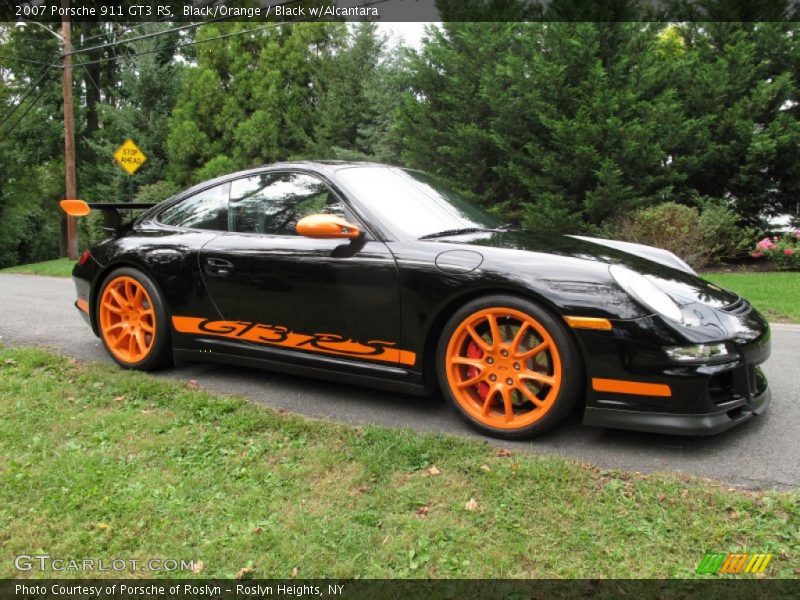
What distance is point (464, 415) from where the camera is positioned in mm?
3199

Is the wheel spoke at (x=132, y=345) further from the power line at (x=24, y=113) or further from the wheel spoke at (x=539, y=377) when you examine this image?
the power line at (x=24, y=113)

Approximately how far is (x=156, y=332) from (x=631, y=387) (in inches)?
116

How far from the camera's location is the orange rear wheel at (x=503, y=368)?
2.98 m

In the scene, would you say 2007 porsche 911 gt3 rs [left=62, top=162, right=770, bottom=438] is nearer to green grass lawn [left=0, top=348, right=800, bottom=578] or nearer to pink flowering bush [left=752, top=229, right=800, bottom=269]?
green grass lawn [left=0, top=348, right=800, bottom=578]

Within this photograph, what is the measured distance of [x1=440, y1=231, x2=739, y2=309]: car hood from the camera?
2988 mm

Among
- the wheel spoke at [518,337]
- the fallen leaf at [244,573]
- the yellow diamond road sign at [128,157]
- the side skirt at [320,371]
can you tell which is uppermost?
the yellow diamond road sign at [128,157]

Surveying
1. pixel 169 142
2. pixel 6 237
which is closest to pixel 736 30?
pixel 169 142

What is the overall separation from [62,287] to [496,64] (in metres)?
9.37

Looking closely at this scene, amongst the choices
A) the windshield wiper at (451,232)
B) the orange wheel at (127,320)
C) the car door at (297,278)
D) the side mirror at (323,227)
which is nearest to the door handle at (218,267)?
the car door at (297,278)

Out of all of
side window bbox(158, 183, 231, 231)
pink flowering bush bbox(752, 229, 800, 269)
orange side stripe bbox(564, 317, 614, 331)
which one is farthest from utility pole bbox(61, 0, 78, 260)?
orange side stripe bbox(564, 317, 614, 331)

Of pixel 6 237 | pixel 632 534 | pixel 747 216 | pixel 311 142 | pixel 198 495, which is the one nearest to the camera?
pixel 632 534

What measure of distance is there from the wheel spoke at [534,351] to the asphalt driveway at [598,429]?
42 centimetres

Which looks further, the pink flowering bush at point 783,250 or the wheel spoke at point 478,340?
the pink flowering bush at point 783,250

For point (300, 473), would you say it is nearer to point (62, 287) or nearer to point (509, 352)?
point (509, 352)
